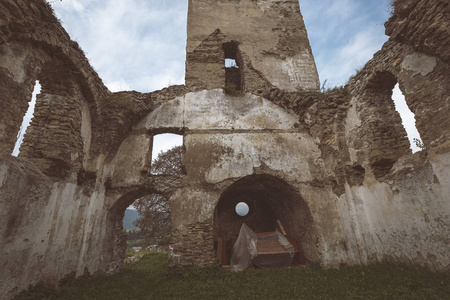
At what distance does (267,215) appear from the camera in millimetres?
9664

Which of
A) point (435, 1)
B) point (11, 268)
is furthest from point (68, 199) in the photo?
point (435, 1)

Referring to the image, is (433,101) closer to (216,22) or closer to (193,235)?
(193,235)

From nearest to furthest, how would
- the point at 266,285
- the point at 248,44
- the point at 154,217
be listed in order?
the point at 266,285
the point at 248,44
the point at 154,217

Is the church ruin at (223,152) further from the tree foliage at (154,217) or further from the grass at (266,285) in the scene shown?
the tree foliage at (154,217)

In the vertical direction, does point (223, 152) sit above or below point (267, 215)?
above

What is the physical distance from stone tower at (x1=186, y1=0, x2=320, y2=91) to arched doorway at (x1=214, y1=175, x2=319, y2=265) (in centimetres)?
393

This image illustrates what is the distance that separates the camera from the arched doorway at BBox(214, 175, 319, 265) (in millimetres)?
6613

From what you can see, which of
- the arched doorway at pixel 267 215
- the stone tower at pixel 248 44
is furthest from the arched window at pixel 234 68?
the arched doorway at pixel 267 215


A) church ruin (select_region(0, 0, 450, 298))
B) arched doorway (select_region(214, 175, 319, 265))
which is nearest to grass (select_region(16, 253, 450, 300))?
church ruin (select_region(0, 0, 450, 298))

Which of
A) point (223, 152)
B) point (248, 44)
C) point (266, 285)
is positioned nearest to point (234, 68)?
point (248, 44)

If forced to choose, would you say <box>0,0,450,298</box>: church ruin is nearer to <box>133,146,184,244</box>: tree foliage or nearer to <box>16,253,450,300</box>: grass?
<box>16,253,450,300</box>: grass

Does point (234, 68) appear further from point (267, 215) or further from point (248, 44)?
point (267, 215)

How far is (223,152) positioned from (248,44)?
5497 millimetres

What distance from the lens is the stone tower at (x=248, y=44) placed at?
29.0 ft
